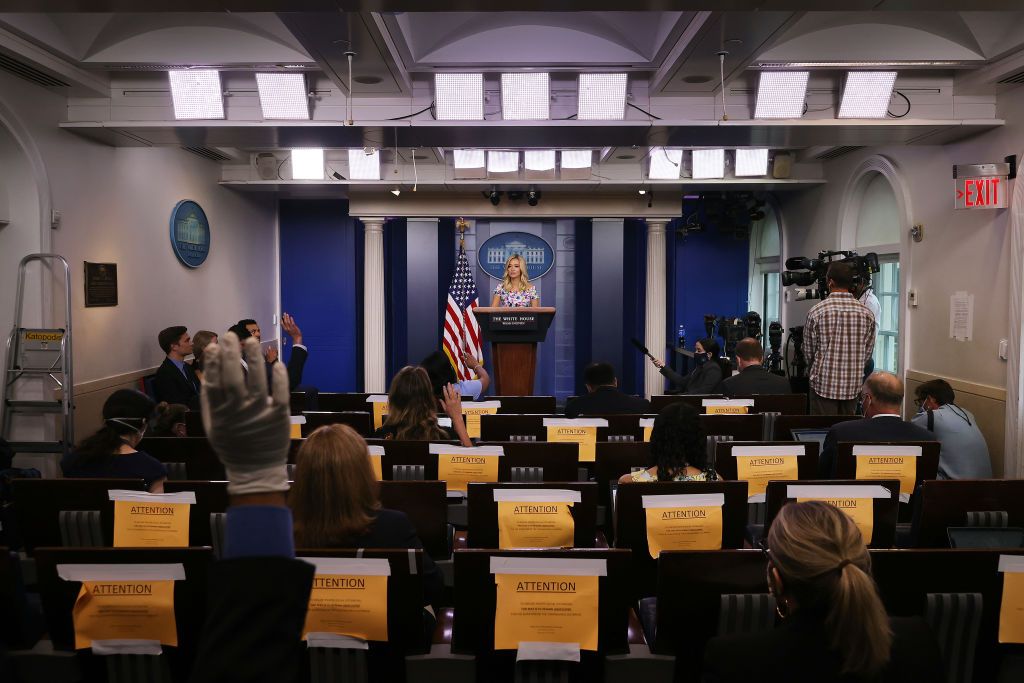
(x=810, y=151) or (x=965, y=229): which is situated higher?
(x=810, y=151)

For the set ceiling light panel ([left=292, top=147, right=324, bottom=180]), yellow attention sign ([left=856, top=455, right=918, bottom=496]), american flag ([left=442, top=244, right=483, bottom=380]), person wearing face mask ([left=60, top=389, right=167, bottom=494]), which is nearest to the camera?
person wearing face mask ([left=60, top=389, right=167, bottom=494])

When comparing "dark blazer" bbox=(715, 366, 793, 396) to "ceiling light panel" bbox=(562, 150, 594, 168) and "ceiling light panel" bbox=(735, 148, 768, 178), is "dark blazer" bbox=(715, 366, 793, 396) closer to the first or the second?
"ceiling light panel" bbox=(735, 148, 768, 178)

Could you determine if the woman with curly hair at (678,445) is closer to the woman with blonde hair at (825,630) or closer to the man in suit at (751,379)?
the woman with blonde hair at (825,630)

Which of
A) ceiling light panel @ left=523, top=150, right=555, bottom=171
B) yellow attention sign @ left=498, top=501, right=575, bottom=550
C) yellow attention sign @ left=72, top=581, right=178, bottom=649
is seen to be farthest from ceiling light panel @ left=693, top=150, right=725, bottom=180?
yellow attention sign @ left=72, top=581, right=178, bottom=649

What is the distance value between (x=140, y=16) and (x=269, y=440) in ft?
17.6

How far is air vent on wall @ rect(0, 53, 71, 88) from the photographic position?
16.3 feet

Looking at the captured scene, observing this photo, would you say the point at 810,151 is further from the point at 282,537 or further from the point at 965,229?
the point at 282,537

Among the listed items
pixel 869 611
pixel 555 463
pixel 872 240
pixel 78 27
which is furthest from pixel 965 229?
pixel 78 27

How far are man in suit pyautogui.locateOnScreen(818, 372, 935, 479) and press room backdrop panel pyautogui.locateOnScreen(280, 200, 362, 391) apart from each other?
28.6 feet

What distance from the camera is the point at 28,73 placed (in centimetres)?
524

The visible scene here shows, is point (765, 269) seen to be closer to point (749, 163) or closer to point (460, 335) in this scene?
point (749, 163)

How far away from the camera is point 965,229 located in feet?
20.5

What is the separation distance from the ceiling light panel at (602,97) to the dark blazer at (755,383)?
79.7 inches

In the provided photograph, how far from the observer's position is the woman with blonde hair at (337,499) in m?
2.08
